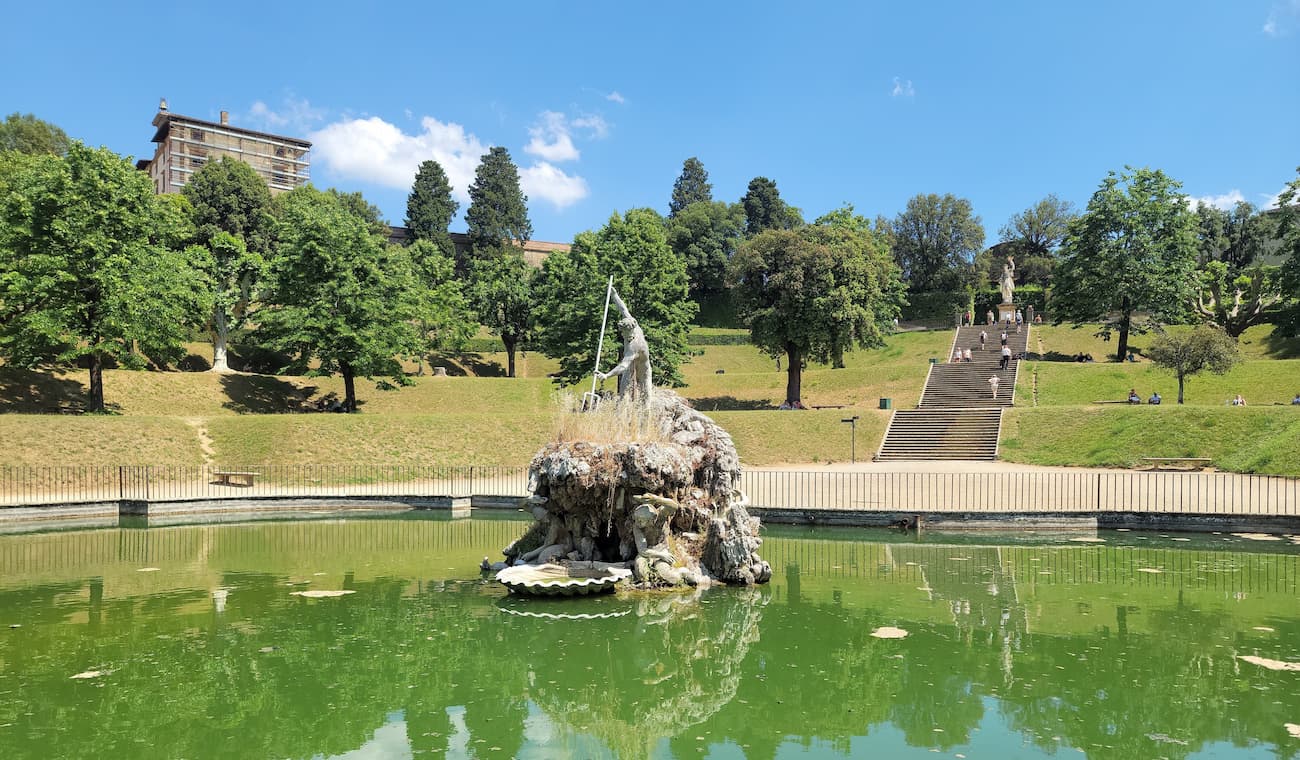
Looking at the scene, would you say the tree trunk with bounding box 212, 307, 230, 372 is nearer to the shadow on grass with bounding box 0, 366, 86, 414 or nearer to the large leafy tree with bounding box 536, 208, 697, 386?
the shadow on grass with bounding box 0, 366, 86, 414

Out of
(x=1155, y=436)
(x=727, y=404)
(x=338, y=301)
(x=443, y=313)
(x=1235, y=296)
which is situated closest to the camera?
(x=1155, y=436)

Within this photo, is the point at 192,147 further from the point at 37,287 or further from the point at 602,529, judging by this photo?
the point at 602,529

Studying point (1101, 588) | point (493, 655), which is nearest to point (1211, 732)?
point (1101, 588)

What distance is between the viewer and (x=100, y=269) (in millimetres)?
36094

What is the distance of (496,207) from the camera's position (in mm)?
90000

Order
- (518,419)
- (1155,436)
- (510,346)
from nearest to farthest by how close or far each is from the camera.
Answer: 1. (1155,436)
2. (518,419)
3. (510,346)

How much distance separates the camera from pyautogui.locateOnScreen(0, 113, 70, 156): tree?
207ft

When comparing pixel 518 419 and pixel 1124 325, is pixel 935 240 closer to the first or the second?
pixel 1124 325

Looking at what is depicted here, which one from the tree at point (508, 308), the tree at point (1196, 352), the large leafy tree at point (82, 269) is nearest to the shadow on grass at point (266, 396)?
the large leafy tree at point (82, 269)

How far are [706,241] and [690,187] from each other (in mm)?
26732

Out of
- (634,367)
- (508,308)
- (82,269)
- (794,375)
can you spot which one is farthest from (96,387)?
(794,375)

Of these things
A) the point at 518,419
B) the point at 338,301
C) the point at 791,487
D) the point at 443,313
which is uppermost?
the point at 443,313

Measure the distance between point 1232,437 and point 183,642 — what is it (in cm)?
3468

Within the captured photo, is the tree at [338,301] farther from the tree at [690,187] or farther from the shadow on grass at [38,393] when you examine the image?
the tree at [690,187]
